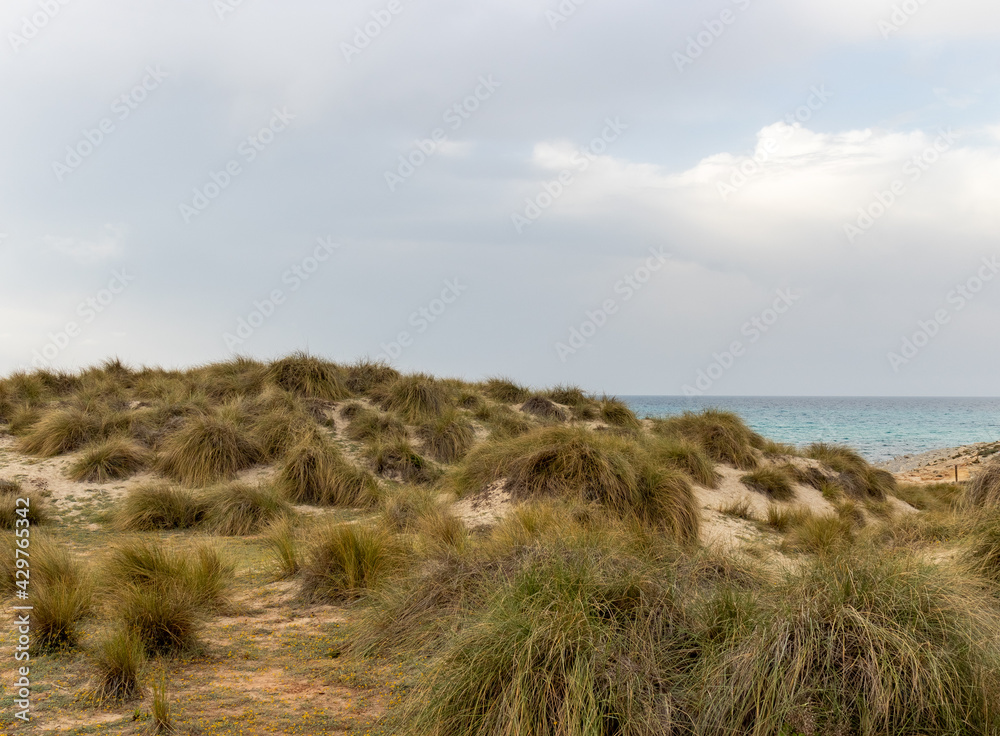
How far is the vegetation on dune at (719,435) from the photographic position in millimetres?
13258

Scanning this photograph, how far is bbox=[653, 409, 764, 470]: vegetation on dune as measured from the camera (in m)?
13.3

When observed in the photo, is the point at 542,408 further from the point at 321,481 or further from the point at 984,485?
the point at 984,485

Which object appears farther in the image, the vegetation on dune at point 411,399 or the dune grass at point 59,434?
the vegetation on dune at point 411,399

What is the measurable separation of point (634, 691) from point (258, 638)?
297cm

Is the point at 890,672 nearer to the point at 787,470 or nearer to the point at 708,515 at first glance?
the point at 708,515

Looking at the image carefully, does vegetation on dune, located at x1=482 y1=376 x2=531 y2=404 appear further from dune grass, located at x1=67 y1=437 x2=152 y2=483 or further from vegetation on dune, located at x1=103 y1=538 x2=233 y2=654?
vegetation on dune, located at x1=103 y1=538 x2=233 y2=654

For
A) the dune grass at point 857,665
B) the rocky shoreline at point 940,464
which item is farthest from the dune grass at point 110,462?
the rocky shoreline at point 940,464

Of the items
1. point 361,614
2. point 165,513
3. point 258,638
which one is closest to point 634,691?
point 361,614

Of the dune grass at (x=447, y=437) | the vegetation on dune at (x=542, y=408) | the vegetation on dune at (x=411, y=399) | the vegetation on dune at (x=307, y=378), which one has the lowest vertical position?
the dune grass at (x=447, y=437)

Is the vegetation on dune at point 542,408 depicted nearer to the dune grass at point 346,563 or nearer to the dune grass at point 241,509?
the dune grass at point 241,509

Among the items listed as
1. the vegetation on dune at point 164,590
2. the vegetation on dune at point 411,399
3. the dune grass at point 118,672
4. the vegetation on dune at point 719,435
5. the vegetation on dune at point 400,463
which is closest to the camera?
the dune grass at point 118,672

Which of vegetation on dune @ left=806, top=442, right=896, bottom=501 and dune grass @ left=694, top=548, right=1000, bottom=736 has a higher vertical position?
dune grass @ left=694, top=548, right=1000, bottom=736

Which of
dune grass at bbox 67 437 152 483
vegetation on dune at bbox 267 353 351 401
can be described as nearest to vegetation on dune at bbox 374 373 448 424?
vegetation on dune at bbox 267 353 351 401

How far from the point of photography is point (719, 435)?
13750mm
